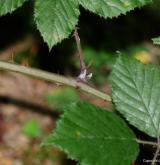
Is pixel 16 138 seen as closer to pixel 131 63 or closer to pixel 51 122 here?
pixel 51 122

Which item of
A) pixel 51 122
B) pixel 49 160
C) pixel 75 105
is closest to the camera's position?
pixel 75 105

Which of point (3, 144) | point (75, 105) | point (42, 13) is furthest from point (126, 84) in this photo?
point (3, 144)

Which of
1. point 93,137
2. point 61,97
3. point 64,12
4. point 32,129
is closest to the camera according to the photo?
point 93,137

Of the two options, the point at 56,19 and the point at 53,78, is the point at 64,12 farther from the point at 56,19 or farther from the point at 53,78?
the point at 53,78

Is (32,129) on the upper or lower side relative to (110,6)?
lower

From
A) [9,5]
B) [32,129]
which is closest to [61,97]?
[32,129]

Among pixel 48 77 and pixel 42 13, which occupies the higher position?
pixel 42 13

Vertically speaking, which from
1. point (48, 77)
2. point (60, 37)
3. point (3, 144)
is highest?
point (60, 37)
